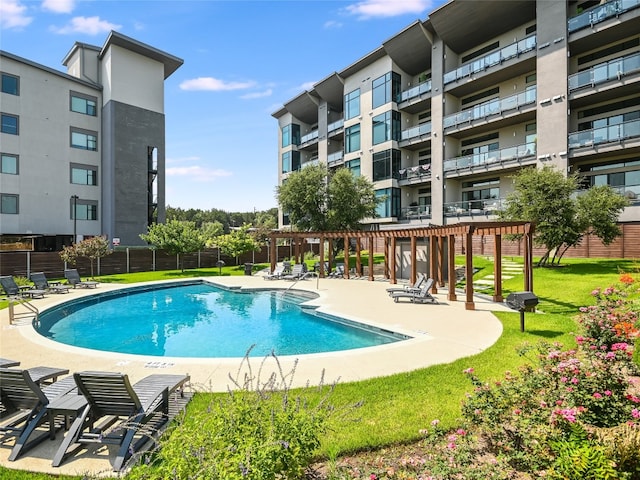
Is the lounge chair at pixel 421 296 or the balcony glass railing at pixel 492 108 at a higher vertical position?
the balcony glass railing at pixel 492 108

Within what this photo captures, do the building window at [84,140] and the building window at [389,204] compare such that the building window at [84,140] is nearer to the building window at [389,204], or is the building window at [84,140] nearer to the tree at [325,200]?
the tree at [325,200]

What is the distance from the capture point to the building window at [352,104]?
3734 cm

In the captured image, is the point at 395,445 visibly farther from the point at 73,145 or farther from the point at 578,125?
the point at 73,145

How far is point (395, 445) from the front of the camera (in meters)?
4.24

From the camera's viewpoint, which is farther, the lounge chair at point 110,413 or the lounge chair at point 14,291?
the lounge chair at point 14,291

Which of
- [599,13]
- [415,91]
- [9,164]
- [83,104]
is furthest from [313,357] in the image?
[83,104]

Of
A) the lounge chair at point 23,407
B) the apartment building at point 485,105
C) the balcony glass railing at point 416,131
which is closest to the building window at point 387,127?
the apartment building at point 485,105

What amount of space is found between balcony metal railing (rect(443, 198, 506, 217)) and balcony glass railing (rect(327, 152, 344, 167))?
1431cm

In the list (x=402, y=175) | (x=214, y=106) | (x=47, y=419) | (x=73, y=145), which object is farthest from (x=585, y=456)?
(x=73, y=145)

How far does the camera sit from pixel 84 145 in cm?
3453

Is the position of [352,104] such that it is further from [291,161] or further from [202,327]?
[202,327]

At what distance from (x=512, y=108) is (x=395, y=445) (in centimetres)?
2763

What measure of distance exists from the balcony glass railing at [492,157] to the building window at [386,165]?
17.0 feet

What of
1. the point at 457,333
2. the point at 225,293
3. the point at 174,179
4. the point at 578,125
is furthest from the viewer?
the point at 174,179
